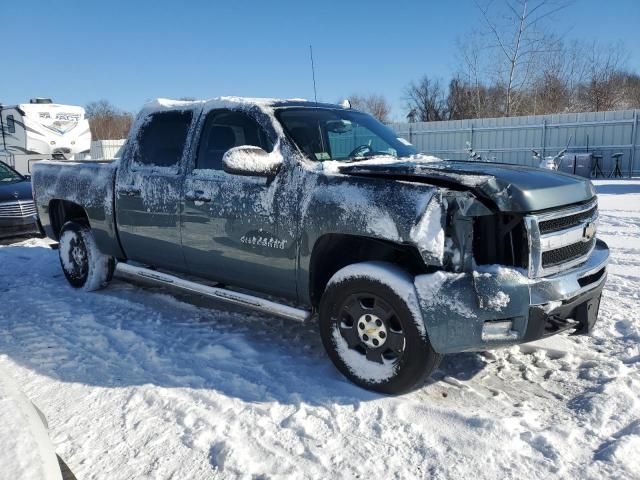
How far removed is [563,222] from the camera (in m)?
3.16

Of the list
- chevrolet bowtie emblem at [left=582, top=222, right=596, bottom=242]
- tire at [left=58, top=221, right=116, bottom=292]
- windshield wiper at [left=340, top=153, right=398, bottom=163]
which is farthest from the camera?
Result: tire at [left=58, top=221, right=116, bottom=292]

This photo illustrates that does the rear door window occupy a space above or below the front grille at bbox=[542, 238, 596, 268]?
above

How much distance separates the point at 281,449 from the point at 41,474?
3.70ft

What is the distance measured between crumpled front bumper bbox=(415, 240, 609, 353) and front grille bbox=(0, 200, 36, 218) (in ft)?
26.0

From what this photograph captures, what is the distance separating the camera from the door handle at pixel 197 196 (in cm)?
414

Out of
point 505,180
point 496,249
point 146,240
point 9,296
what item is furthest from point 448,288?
point 9,296

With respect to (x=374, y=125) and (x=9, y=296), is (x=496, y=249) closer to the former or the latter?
→ (x=374, y=125)

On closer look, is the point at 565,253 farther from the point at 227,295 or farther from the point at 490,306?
the point at 227,295

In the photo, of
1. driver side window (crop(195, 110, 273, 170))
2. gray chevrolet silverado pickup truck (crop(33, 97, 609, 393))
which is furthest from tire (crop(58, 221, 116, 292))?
driver side window (crop(195, 110, 273, 170))

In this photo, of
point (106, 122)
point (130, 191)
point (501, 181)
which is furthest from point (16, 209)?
point (106, 122)

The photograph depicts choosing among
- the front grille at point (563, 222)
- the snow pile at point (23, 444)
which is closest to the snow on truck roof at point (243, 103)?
the front grille at point (563, 222)

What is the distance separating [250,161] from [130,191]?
179 centimetres

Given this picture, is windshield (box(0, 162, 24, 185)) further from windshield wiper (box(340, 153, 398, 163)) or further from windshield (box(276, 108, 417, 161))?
windshield wiper (box(340, 153, 398, 163))

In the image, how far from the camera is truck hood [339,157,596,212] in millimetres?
2881
